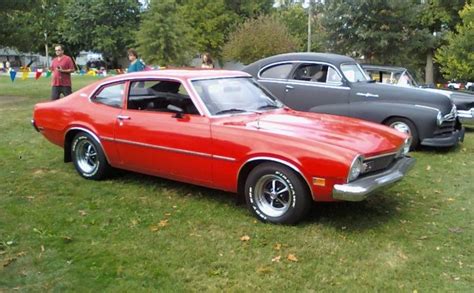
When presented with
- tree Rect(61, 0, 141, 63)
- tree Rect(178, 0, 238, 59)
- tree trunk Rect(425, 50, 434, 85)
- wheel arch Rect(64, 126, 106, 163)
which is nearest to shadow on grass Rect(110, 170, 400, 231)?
wheel arch Rect(64, 126, 106, 163)

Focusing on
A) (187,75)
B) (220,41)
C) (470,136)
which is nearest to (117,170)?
(187,75)

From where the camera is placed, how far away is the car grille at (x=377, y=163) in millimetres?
4707

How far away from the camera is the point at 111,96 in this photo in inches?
247

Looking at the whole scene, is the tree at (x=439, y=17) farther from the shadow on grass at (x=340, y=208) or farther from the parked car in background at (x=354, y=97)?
the shadow on grass at (x=340, y=208)

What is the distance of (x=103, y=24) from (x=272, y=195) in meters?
55.3

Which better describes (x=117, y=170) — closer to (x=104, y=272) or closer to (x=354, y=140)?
(x=104, y=272)

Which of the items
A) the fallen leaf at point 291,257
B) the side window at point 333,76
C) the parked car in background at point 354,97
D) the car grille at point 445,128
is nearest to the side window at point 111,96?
the fallen leaf at point 291,257

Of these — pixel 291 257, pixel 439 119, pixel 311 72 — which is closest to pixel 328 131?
pixel 291 257

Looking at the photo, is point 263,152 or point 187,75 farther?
point 187,75

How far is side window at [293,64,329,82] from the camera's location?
9228mm

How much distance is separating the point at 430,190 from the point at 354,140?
80.1 inches

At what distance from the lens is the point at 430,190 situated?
6.24 meters

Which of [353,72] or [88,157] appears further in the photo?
[353,72]

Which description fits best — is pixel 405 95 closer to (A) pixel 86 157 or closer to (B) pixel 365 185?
(B) pixel 365 185
